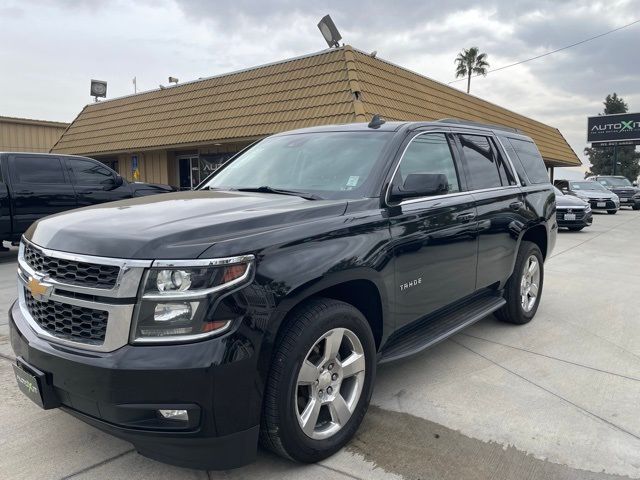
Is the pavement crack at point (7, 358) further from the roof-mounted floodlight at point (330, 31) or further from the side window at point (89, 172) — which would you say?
the roof-mounted floodlight at point (330, 31)

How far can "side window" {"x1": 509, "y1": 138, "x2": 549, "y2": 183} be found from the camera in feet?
17.5

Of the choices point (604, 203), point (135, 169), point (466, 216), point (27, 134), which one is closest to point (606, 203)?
point (604, 203)

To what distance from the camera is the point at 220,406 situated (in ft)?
7.14

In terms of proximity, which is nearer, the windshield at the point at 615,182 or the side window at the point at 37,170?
the side window at the point at 37,170

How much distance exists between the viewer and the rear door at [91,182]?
30.7ft

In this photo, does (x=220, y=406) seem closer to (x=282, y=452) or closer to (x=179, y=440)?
(x=179, y=440)

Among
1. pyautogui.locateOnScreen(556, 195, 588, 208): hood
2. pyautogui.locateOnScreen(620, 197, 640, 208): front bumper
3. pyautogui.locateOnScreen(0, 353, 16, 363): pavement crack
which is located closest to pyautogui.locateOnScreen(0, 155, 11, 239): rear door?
pyautogui.locateOnScreen(0, 353, 16, 363): pavement crack

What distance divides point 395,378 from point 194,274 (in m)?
2.22

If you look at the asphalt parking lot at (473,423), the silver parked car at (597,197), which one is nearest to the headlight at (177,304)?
the asphalt parking lot at (473,423)

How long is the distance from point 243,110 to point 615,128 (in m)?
49.1

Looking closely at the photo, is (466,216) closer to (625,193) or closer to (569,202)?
(569,202)

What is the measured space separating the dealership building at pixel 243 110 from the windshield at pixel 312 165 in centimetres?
783

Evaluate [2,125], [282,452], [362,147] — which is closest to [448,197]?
[362,147]

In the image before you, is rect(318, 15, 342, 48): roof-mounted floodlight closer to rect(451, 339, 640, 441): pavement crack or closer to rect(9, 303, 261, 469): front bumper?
rect(451, 339, 640, 441): pavement crack
